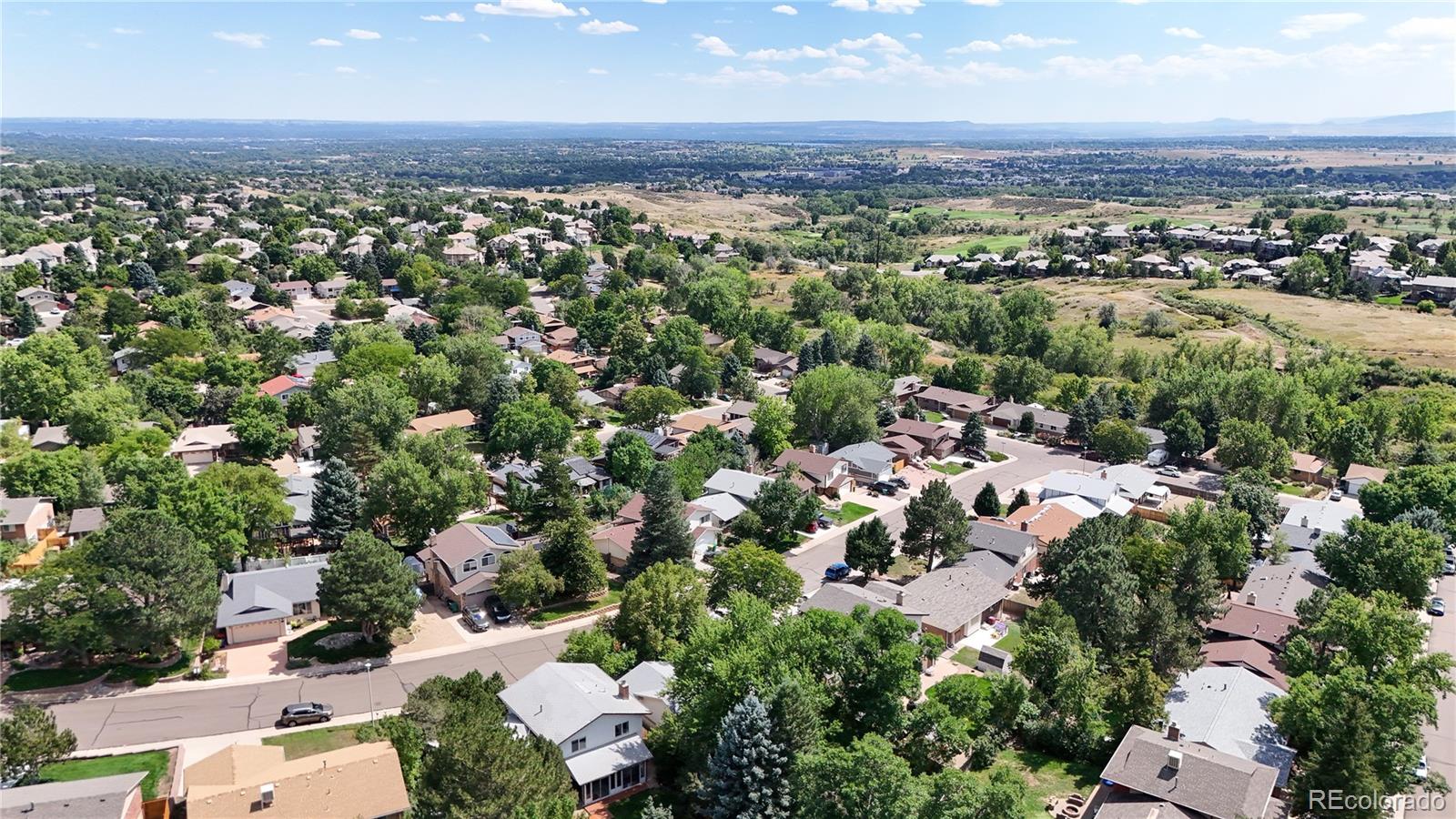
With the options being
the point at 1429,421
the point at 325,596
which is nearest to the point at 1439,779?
the point at 325,596

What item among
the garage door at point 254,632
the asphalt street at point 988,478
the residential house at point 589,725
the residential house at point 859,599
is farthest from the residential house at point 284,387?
the residential house at point 859,599

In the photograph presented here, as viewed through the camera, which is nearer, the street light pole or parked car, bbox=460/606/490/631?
the street light pole

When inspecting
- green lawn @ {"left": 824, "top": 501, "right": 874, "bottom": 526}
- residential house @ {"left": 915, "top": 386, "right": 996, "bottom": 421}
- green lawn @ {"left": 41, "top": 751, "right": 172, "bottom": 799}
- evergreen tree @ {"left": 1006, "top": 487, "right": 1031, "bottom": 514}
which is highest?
residential house @ {"left": 915, "top": 386, "right": 996, "bottom": 421}

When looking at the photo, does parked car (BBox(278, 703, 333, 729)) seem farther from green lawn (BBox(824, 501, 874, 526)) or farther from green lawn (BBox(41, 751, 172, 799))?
green lawn (BBox(824, 501, 874, 526))

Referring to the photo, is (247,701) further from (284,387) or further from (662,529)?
(284,387)

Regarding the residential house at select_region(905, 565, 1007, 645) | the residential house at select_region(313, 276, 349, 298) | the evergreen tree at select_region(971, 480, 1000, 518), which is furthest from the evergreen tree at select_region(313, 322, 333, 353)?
the residential house at select_region(905, 565, 1007, 645)

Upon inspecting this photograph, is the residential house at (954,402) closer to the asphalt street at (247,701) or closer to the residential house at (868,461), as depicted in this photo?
the residential house at (868,461)
